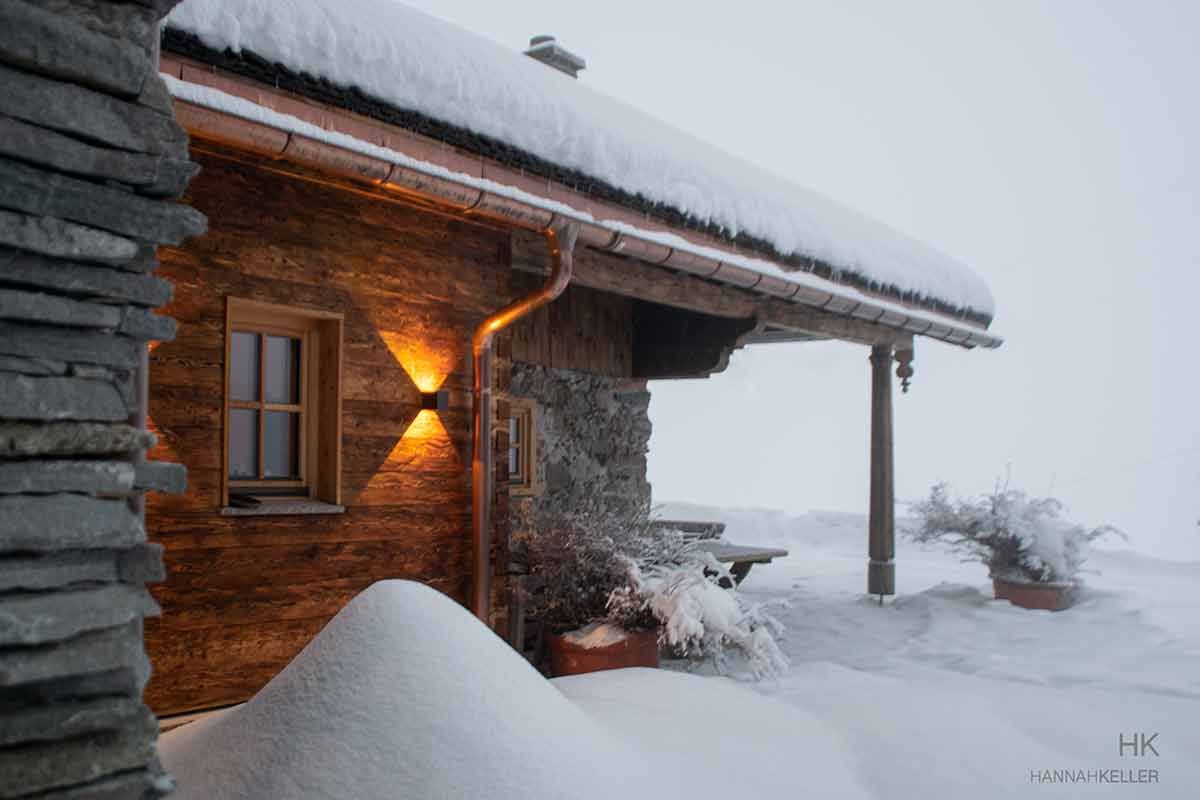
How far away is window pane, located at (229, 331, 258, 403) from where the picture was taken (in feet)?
14.8

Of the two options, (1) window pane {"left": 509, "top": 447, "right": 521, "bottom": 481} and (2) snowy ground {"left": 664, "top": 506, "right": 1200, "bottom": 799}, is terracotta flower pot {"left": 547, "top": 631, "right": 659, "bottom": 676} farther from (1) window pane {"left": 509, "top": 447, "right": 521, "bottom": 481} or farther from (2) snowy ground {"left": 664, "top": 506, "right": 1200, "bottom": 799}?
(1) window pane {"left": 509, "top": 447, "right": 521, "bottom": 481}

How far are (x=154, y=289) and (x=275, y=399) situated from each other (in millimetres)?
2972

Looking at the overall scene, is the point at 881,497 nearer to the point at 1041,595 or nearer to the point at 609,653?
the point at 1041,595

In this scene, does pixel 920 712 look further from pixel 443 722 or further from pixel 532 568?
pixel 443 722

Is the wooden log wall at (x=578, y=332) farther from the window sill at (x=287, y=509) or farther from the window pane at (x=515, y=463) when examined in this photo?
the window sill at (x=287, y=509)

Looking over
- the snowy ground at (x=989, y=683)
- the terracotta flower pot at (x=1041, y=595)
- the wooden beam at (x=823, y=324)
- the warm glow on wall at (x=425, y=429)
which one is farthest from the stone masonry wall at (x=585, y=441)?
the terracotta flower pot at (x=1041, y=595)

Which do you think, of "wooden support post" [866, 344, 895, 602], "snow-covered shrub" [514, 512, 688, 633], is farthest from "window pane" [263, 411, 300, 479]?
"wooden support post" [866, 344, 895, 602]

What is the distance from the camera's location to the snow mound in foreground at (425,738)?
254 cm

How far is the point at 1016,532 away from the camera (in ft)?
27.9

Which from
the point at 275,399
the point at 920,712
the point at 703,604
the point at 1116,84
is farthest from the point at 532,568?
the point at 1116,84

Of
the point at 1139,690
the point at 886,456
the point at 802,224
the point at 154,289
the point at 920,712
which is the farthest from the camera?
the point at 886,456

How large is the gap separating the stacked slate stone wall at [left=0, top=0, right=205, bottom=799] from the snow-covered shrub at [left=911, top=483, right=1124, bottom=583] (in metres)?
7.78

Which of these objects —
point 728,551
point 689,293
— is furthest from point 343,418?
point 728,551

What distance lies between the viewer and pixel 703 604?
5047 mm
